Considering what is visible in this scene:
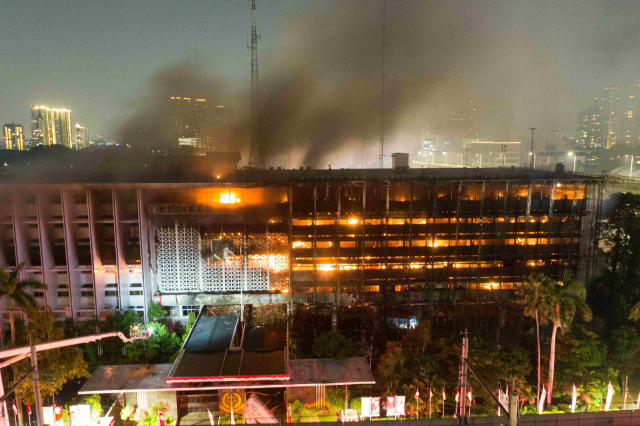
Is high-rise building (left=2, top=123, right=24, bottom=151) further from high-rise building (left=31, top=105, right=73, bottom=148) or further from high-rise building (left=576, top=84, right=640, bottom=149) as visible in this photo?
high-rise building (left=576, top=84, right=640, bottom=149)

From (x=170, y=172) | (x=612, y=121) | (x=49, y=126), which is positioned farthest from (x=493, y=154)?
(x=49, y=126)

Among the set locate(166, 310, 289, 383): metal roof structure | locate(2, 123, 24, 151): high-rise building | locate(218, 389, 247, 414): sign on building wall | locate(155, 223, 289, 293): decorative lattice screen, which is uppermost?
locate(2, 123, 24, 151): high-rise building

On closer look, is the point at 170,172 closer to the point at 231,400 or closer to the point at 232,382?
the point at 232,382

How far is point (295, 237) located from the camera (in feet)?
A: 103

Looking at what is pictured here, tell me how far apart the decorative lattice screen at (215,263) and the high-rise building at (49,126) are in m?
77.3

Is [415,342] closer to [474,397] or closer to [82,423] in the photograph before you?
[474,397]

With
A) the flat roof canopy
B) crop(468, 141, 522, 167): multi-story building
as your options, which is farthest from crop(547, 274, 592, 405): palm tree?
crop(468, 141, 522, 167): multi-story building

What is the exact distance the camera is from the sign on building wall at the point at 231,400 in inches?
818

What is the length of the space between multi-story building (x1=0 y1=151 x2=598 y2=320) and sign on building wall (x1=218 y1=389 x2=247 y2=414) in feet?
36.7

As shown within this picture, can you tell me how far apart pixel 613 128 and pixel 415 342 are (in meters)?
91.8

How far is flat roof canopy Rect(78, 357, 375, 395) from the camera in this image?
2025 cm

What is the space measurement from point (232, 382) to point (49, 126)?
99.0 meters

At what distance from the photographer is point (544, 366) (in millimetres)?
25078

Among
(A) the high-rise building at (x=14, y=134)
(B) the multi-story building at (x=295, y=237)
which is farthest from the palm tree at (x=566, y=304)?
(A) the high-rise building at (x=14, y=134)
